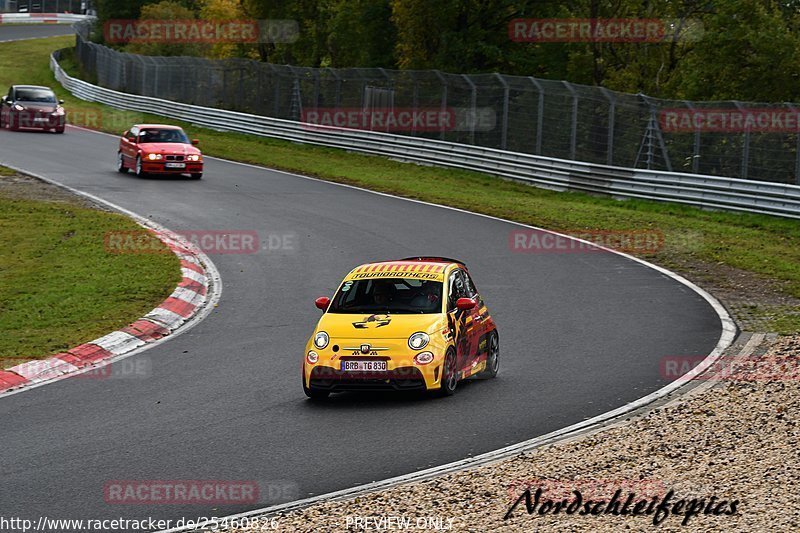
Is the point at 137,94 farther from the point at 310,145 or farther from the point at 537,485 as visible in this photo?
the point at 537,485

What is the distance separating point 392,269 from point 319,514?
5275mm

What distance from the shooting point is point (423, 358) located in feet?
38.9

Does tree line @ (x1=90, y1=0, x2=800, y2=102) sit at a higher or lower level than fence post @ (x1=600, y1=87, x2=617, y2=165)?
higher

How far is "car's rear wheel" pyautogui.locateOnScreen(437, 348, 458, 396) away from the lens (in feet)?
39.7

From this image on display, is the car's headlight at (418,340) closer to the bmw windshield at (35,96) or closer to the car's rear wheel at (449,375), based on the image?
the car's rear wheel at (449,375)

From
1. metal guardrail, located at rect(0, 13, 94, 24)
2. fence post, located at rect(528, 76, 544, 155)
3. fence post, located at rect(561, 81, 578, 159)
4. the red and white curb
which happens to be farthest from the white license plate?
metal guardrail, located at rect(0, 13, 94, 24)

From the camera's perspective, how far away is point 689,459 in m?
9.25

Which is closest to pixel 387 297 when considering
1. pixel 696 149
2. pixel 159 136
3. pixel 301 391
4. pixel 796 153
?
pixel 301 391

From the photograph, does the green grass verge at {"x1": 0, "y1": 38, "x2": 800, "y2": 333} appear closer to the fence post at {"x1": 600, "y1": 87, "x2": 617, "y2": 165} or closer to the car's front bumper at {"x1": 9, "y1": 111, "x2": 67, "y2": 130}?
the fence post at {"x1": 600, "y1": 87, "x2": 617, "y2": 165}

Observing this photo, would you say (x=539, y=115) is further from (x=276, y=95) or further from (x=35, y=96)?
(x=35, y=96)

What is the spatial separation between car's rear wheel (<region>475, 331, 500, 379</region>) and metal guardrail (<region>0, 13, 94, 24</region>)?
9116 centimetres

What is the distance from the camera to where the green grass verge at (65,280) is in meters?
14.9

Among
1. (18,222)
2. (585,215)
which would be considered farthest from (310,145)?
(18,222)

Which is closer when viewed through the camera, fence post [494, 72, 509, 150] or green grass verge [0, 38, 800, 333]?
green grass verge [0, 38, 800, 333]
